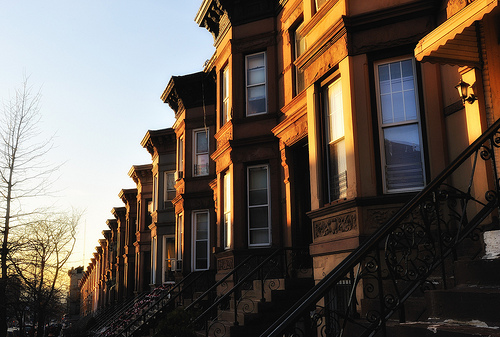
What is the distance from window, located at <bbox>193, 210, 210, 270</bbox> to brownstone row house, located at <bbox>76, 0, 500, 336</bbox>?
0.16m

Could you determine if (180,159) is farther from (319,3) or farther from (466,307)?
(466,307)

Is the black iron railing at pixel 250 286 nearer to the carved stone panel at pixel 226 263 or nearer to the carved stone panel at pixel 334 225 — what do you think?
the carved stone panel at pixel 226 263

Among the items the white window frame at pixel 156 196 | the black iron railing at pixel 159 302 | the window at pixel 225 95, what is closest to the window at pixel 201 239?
the black iron railing at pixel 159 302

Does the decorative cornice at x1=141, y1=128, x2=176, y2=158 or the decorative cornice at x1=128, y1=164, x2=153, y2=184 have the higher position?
the decorative cornice at x1=141, y1=128, x2=176, y2=158

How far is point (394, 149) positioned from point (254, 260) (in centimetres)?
614

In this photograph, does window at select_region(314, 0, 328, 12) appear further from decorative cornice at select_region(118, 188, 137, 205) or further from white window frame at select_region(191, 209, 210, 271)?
decorative cornice at select_region(118, 188, 137, 205)

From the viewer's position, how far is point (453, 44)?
7188 mm

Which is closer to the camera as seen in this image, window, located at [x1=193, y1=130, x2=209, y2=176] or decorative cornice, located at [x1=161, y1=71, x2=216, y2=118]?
window, located at [x1=193, y1=130, x2=209, y2=176]

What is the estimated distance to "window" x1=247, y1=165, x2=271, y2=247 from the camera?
14031 millimetres

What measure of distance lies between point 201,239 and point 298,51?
8476 mm

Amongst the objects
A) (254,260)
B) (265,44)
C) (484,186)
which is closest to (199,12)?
(265,44)

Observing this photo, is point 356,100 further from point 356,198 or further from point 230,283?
point 230,283

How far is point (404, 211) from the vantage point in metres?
5.68

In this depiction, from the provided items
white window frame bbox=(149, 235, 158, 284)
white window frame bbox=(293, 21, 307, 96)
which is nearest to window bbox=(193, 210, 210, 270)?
white window frame bbox=(149, 235, 158, 284)
